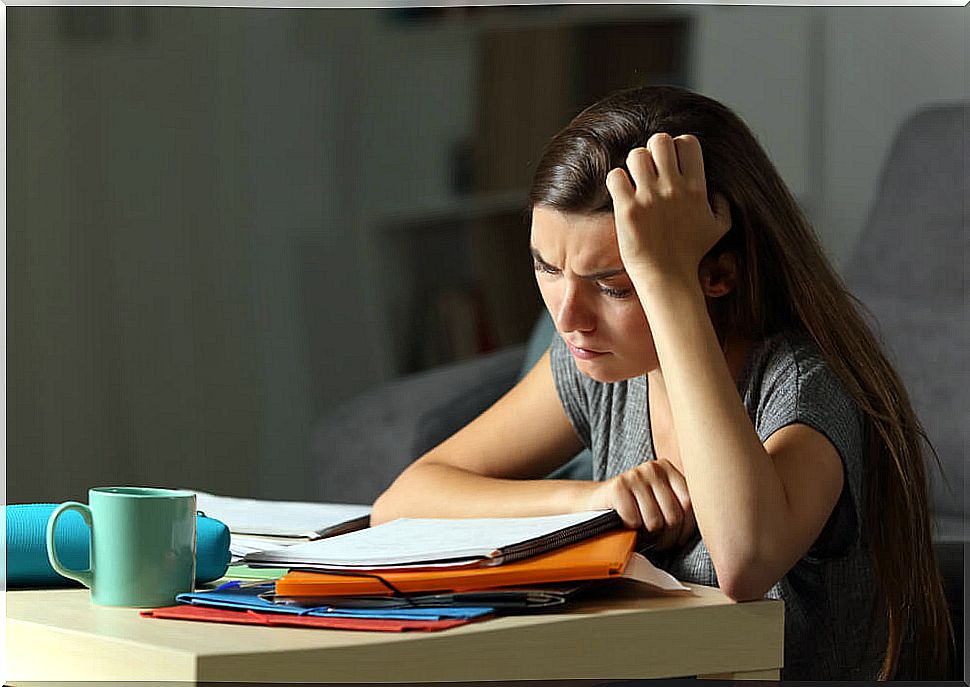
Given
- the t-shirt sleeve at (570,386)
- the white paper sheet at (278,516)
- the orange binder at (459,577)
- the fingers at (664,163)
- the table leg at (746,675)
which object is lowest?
the table leg at (746,675)

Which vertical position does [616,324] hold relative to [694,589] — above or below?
above

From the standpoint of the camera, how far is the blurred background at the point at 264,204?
2.58 m

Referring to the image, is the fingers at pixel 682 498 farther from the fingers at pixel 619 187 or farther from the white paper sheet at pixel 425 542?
the fingers at pixel 619 187

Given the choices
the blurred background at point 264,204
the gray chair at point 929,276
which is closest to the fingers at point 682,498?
the gray chair at point 929,276

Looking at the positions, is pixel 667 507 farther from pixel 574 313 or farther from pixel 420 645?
pixel 420 645

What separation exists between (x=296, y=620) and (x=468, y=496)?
0.37 metres

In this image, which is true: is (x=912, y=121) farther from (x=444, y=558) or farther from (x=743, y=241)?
(x=444, y=558)

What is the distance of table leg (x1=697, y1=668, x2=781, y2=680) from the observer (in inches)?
28.9

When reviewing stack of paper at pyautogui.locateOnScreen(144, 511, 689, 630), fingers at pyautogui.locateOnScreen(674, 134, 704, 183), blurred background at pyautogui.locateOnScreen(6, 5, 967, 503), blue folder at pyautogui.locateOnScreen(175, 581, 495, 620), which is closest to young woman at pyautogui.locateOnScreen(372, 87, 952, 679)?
fingers at pyautogui.locateOnScreen(674, 134, 704, 183)

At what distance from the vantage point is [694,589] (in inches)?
31.6

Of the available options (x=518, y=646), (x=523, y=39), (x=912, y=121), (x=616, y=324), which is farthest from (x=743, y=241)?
(x=523, y=39)

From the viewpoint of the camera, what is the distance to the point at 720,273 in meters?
1.04

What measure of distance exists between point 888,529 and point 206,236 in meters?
1.96

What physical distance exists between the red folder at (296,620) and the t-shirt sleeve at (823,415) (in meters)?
0.39
